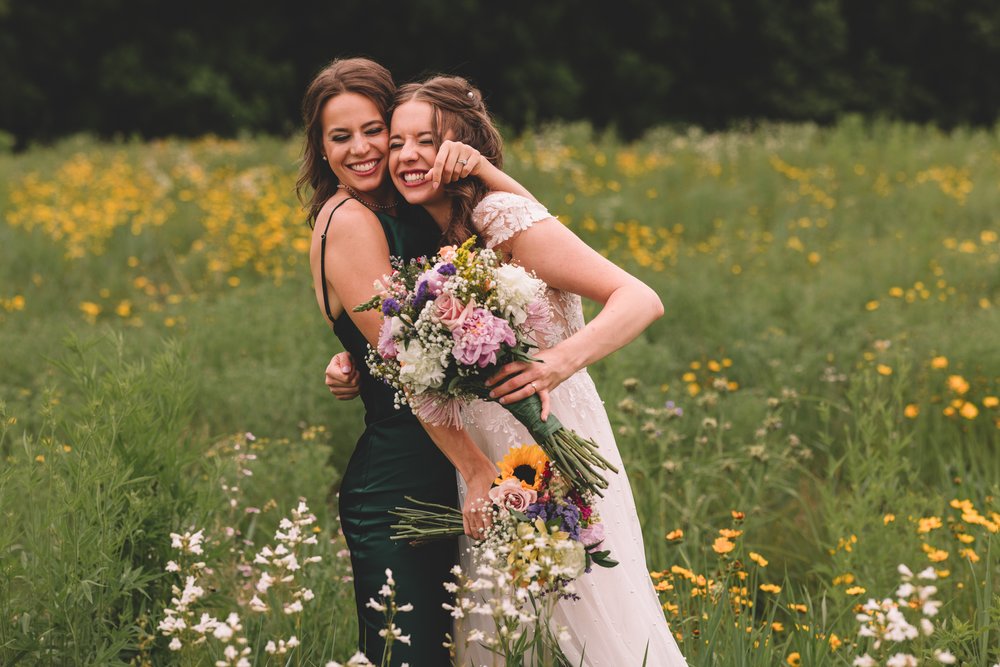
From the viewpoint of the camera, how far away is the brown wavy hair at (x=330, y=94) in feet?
7.94

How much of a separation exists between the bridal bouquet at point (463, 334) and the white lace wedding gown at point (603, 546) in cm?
37

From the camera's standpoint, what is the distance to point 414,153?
2.29m

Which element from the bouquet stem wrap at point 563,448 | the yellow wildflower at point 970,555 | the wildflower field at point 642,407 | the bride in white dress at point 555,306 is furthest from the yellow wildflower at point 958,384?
the bouquet stem wrap at point 563,448

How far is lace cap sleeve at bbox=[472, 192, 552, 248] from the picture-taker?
2.23 metres

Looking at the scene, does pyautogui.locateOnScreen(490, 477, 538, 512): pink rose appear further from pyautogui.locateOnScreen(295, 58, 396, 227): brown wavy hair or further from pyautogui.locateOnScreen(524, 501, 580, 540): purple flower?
pyautogui.locateOnScreen(295, 58, 396, 227): brown wavy hair

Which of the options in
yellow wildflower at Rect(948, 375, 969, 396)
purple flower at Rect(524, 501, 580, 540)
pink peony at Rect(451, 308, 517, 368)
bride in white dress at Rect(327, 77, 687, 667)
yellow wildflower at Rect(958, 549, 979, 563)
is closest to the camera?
pink peony at Rect(451, 308, 517, 368)

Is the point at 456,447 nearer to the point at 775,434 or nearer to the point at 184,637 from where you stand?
the point at 184,637

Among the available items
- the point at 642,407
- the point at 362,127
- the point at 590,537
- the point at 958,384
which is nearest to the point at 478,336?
the point at 590,537

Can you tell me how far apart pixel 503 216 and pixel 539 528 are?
0.76 meters

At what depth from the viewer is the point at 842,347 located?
4.64 meters

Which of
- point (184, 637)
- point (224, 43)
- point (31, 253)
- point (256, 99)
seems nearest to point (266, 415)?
point (184, 637)

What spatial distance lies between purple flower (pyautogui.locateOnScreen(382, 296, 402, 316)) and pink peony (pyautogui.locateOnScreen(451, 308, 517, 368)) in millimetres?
122

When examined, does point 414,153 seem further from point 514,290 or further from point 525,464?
point 525,464

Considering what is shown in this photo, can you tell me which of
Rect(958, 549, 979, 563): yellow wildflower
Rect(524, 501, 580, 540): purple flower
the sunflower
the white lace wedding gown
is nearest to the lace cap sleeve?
the white lace wedding gown
